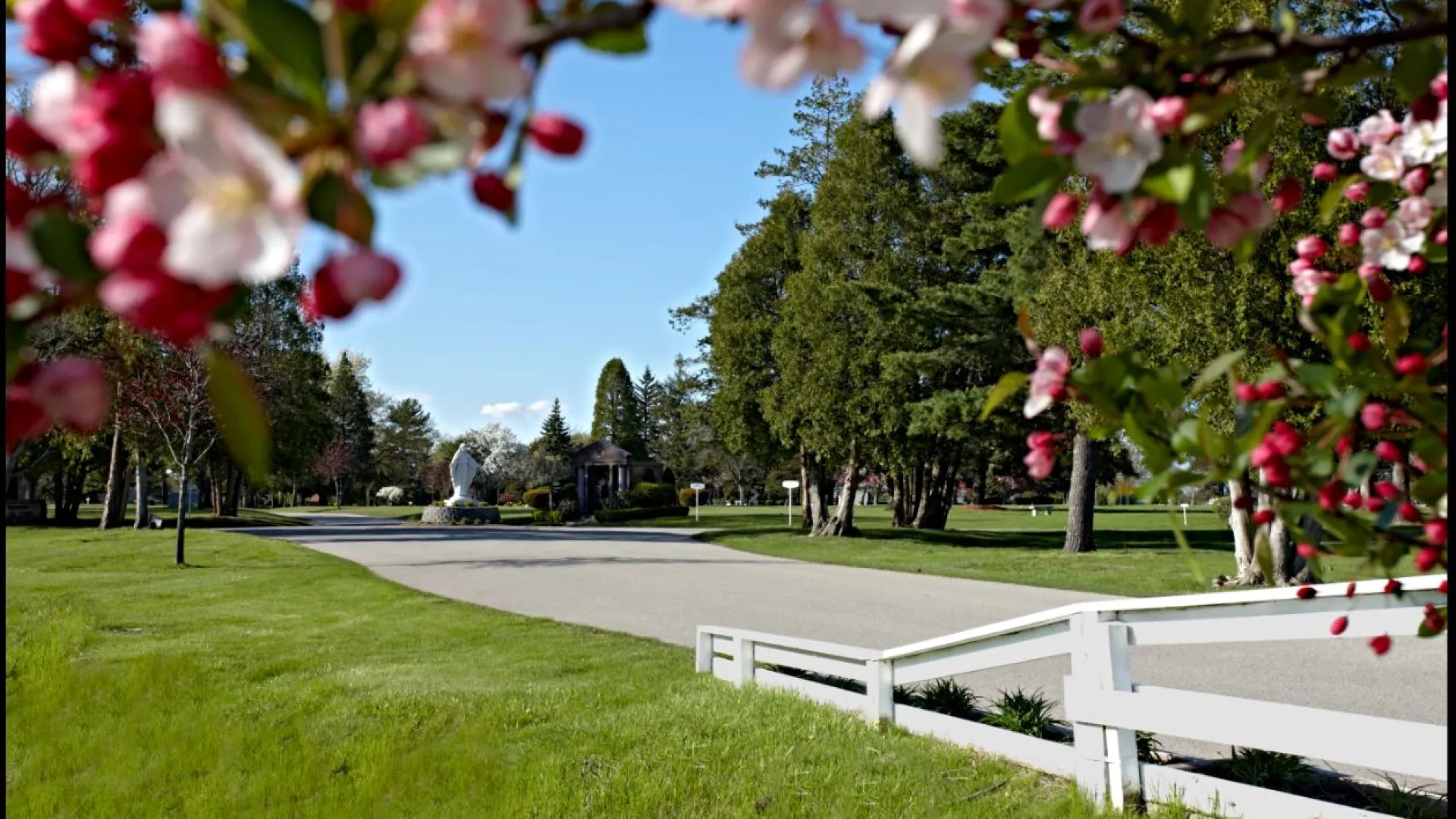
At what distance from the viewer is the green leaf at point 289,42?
2.09 ft

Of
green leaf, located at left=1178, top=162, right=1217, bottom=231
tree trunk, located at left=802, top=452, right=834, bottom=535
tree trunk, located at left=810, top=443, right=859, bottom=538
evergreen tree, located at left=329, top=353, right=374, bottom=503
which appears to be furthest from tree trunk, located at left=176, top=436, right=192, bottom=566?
evergreen tree, located at left=329, top=353, right=374, bottom=503

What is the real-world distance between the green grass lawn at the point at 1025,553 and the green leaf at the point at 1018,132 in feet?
21.5

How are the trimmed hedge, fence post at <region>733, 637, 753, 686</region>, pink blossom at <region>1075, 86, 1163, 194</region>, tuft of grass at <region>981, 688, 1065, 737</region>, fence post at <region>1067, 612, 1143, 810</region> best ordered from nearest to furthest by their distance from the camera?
pink blossom at <region>1075, 86, 1163, 194</region> → fence post at <region>1067, 612, 1143, 810</region> → tuft of grass at <region>981, 688, 1065, 737</region> → fence post at <region>733, 637, 753, 686</region> → the trimmed hedge

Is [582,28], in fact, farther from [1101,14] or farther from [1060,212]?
[1060,212]

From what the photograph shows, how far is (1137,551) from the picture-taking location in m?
20.1

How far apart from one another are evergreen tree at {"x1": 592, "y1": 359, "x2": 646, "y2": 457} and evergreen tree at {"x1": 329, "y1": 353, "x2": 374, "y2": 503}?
1346 centimetres

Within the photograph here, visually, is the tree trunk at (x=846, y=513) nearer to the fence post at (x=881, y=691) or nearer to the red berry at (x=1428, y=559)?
the fence post at (x=881, y=691)

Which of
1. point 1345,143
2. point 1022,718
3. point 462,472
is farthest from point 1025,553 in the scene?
point 462,472

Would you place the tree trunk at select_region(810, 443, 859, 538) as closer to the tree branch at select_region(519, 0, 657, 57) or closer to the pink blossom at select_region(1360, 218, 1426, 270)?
the pink blossom at select_region(1360, 218, 1426, 270)

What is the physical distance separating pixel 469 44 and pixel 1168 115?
26.1 inches

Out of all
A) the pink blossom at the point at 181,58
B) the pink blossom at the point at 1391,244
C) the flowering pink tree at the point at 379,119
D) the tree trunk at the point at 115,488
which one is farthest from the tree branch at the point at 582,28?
the tree trunk at the point at 115,488

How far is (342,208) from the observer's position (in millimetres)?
651

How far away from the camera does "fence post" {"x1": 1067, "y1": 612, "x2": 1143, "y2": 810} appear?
4438mm

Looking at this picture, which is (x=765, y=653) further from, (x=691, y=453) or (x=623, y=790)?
(x=691, y=453)
